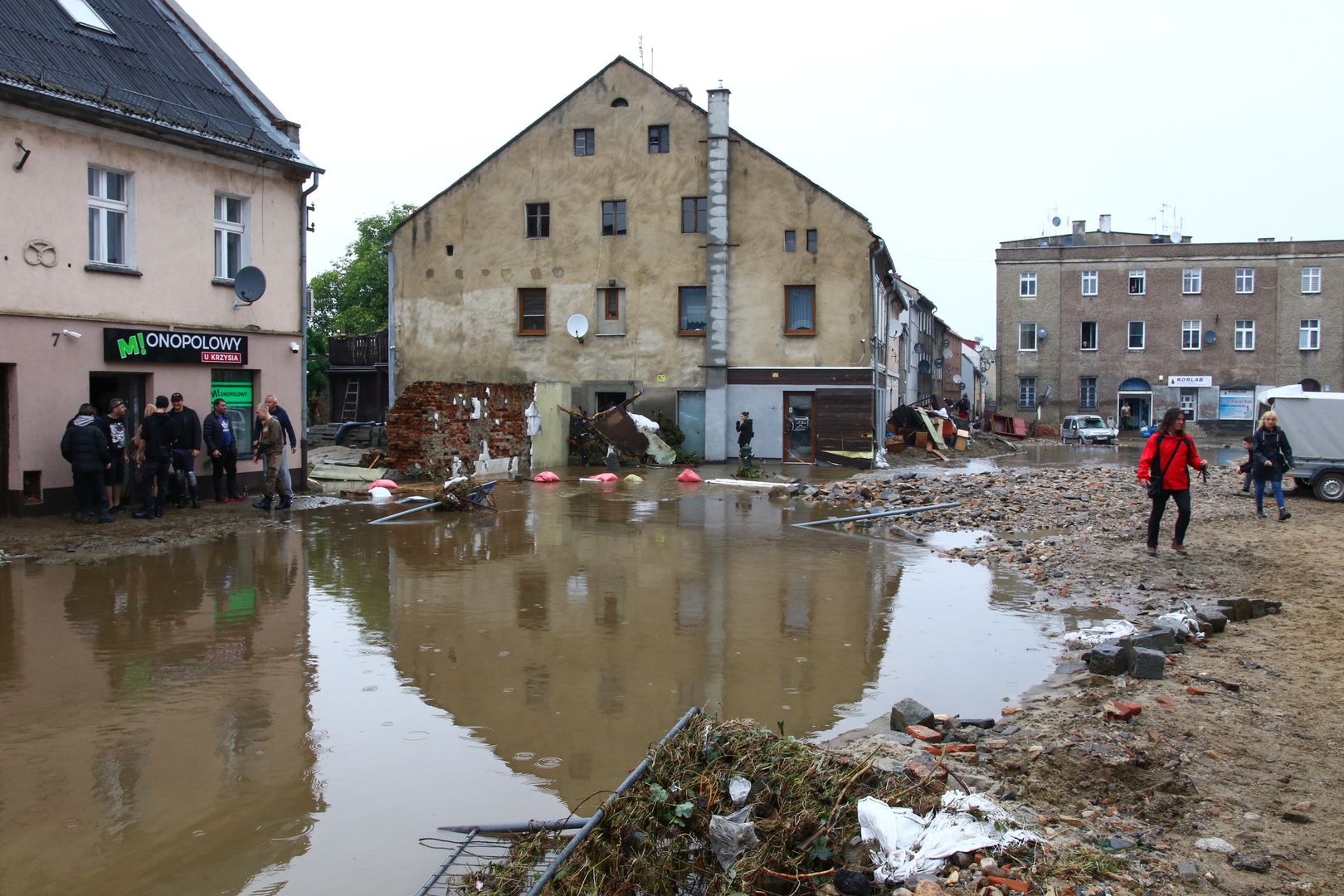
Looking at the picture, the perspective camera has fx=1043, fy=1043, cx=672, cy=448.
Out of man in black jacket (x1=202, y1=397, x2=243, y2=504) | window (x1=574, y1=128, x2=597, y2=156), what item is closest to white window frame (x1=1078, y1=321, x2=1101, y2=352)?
window (x1=574, y1=128, x2=597, y2=156)

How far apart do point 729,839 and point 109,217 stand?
1614cm

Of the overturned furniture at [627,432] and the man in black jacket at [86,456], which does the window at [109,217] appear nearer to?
the man in black jacket at [86,456]

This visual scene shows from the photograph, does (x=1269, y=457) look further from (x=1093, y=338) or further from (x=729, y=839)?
(x=1093, y=338)

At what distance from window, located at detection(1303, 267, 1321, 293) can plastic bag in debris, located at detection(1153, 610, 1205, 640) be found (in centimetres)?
5990

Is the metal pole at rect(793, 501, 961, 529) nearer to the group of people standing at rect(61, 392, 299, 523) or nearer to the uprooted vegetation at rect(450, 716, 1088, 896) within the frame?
the group of people standing at rect(61, 392, 299, 523)

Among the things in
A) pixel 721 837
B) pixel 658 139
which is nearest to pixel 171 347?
pixel 721 837

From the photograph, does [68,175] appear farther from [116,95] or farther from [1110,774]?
[1110,774]

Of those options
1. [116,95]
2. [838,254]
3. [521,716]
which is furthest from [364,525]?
[838,254]

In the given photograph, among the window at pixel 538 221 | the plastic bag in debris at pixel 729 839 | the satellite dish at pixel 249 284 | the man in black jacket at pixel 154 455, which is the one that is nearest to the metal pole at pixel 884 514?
the man in black jacket at pixel 154 455

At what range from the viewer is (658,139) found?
33812 mm

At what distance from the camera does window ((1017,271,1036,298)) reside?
204 ft

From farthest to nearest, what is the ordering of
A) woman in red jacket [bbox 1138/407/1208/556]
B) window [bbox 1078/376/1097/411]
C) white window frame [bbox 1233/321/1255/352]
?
window [bbox 1078/376/1097/411], white window frame [bbox 1233/321/1255/352], woman in red jacket [bbox 1138/407/1208/556]

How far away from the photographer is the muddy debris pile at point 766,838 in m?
4.20

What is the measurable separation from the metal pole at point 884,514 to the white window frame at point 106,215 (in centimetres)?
1155
